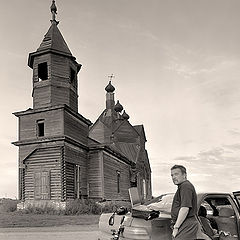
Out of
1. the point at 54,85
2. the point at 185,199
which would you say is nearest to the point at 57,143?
the point at 54,85

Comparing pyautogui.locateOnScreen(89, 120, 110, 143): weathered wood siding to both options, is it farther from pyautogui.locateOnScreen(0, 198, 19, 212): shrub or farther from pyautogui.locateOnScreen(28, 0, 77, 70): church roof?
pyautogui.locateOnScreen(0, 198, 19, 212): shrub

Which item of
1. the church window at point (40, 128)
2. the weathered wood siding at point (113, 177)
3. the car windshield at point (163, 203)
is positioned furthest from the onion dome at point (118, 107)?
the car windshield at point (163, 203)

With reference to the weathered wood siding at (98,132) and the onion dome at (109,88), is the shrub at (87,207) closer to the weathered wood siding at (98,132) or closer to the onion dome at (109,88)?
the weathered wood siding at (98,132)

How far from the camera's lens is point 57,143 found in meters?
28.2

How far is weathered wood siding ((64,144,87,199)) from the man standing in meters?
23.6

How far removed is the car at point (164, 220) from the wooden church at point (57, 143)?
21535 millimetres

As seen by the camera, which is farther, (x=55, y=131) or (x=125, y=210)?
(x=55, y=131)

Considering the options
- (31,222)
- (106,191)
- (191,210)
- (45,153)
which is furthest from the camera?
(106,191)

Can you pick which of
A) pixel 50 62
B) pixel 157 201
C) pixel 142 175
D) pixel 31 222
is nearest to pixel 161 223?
pixel 157 201

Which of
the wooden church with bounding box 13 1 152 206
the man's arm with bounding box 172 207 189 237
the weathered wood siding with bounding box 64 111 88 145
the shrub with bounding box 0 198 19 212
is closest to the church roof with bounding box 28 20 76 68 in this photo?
the wooden church with bounding box 13 1 152 206

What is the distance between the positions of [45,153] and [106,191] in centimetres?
669

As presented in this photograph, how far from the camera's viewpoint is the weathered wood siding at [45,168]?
90.7 feet

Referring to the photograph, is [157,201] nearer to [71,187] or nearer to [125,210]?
[125,210]

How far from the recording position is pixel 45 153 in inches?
1124
